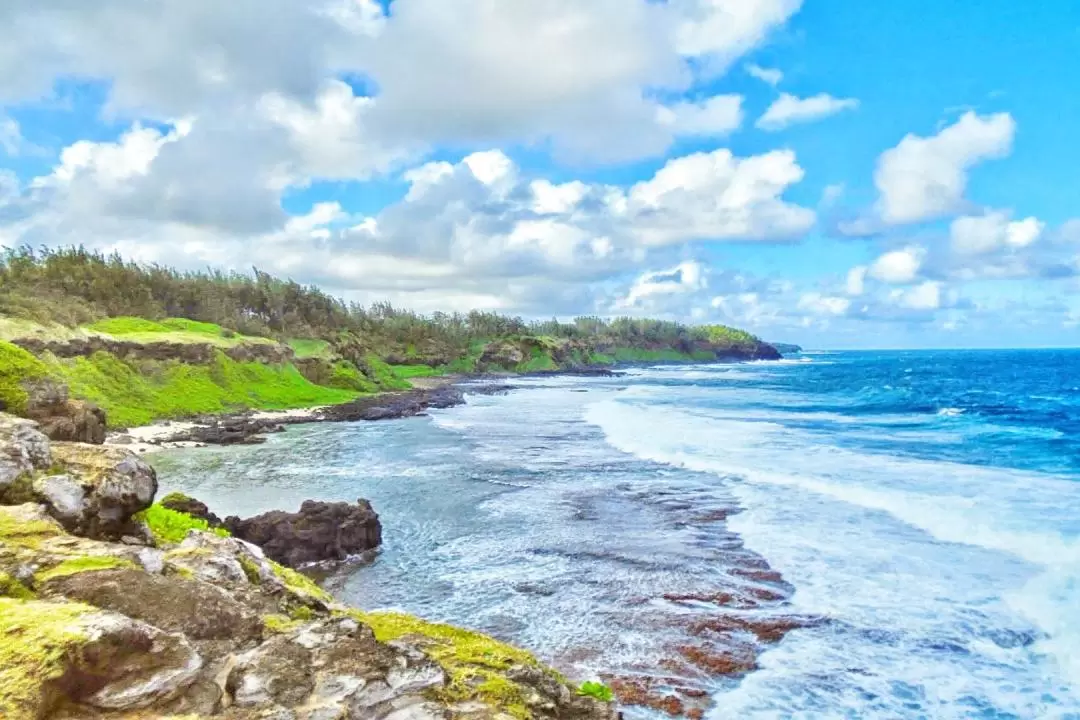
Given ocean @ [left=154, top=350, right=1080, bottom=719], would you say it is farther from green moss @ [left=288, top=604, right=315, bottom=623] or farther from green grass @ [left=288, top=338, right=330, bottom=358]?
green grass @ [left=288, top=338, right=330, bottom=358]

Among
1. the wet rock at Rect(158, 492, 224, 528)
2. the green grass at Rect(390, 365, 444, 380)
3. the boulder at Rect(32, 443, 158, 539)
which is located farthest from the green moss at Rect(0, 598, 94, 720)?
the green grass at Rect(390, 365, 444, 380)

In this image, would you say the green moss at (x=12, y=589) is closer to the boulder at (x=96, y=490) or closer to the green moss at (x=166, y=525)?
the boulder at (x=96, y=490)

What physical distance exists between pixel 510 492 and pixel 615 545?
878cm

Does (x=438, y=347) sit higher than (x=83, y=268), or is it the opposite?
(x=83, y=268)

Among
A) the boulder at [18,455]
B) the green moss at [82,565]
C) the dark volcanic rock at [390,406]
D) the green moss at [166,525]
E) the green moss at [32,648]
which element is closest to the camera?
the green moss at [32,648]

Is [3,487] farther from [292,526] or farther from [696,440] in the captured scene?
[696,440]

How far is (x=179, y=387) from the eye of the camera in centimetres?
6116

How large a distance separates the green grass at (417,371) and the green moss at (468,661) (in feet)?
409

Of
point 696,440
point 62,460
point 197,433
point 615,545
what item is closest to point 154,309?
point 197,433

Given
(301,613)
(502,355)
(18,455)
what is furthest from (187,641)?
(502,355)

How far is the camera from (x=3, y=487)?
7.25 meters

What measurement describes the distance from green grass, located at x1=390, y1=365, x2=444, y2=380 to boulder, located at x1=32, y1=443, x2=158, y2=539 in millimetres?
123019

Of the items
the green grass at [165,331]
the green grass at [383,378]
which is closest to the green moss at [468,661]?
the green grass at [165,331]

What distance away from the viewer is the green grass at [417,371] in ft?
442
